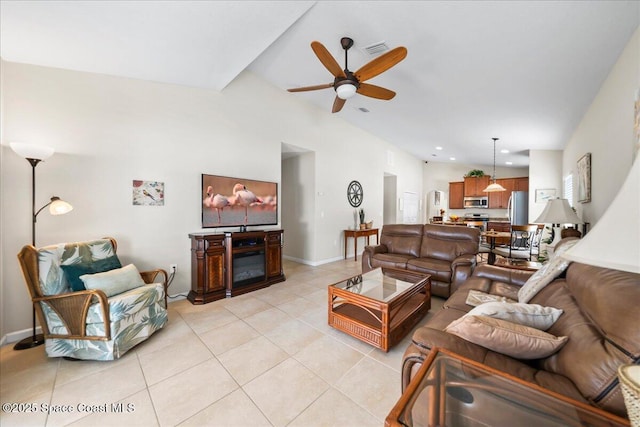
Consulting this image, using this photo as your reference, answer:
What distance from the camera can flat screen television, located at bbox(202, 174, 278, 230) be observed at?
3.33 m

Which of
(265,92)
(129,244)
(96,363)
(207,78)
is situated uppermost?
(265,92)

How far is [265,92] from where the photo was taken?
4008 mm

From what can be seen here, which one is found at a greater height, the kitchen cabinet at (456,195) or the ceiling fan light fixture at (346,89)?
the ceiling fan light fixture at (346,89)

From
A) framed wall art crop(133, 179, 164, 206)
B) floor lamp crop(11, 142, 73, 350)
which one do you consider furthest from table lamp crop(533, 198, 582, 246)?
floor lamp crop(11, 142, 73, 350)

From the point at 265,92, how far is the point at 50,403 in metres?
4.23

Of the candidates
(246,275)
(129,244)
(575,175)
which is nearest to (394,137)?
(575,175)

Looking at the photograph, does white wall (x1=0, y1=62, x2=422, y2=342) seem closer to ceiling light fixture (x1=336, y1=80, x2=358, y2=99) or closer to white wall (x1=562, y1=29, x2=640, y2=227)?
ceiling light fixture (x1=336, y1=80, x2=358, y2=99)

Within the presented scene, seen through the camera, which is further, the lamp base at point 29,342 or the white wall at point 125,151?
the white wall at point 125,151

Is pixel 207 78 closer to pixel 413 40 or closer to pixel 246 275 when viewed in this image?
pixel 413 40

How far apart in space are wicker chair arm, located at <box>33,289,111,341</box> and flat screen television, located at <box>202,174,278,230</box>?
1.56 m

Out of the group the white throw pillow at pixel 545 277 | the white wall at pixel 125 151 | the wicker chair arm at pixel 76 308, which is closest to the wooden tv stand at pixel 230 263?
the white wall at pixel 125 151

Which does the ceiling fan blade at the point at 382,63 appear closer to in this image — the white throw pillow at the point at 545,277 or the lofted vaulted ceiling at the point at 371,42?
the lofted vaulted ceiling at the point at 371,42

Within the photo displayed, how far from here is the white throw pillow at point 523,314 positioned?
1.22 metres

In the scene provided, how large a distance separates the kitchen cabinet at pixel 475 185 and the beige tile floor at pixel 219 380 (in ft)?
23.6
